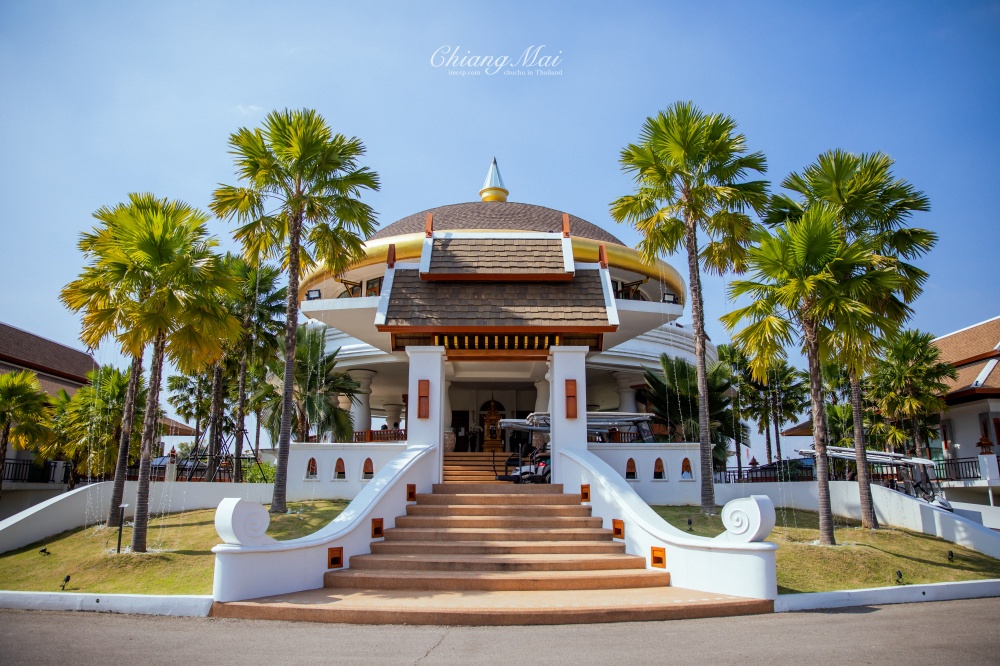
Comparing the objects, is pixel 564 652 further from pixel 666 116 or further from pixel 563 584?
pixel 666 116

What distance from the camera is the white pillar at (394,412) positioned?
32978 mm

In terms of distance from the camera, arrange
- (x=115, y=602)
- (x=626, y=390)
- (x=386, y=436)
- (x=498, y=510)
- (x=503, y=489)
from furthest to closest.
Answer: (x=626, y=390) < (x=386, y=436) < (x=503, y=489) < (x=498, y=510) < (x=115, y=602)

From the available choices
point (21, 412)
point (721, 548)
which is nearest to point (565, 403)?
point (721, 548)

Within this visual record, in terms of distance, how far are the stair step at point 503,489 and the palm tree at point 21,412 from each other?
16.3 metres

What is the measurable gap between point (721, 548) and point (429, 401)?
21.9ft

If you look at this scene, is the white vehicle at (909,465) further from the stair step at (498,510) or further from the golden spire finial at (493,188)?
the golden spire finial at (493,188)

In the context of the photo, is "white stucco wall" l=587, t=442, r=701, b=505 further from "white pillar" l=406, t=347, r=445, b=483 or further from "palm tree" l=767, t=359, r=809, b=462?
"palm tree" l=767, t=359, r=809, b=462

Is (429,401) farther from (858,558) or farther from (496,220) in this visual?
(496,220)

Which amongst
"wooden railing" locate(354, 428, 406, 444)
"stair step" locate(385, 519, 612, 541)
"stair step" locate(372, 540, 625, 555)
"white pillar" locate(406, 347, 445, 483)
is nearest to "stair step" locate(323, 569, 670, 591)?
"stair step" locate(372, 540, 625, 555)

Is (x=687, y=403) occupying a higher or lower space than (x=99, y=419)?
higher

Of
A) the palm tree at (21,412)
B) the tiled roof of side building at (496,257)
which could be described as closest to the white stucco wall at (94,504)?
the tiled roof of side building at (496,257)

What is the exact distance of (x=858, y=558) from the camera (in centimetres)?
1046

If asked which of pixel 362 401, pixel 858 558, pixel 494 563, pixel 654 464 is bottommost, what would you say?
pixel 858 558

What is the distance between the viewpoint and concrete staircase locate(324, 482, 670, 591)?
876cm
